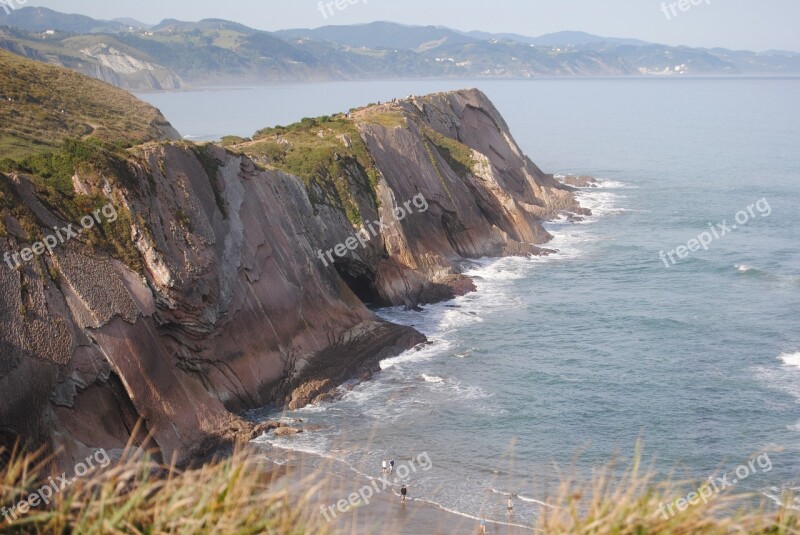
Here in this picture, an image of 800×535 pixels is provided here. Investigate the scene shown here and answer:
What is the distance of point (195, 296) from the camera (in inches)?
1251

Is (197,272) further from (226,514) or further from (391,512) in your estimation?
(226,514)

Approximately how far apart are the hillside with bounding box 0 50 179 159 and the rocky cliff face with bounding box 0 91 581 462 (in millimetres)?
11431

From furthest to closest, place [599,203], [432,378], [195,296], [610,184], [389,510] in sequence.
A: [610,184] < [599,203] < [432,378] < [195,296] < [389,510]

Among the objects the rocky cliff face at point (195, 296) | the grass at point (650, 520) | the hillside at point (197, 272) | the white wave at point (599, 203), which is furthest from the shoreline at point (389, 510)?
the white wave at point (599, 203)

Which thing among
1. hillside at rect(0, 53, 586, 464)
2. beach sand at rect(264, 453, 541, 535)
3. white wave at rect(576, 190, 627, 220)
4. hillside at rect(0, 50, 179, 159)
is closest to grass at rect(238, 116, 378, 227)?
hillside at rect(0, 53, 586, 464)

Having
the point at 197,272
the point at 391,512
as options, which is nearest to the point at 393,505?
the point at 391,512

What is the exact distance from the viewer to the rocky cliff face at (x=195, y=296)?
25812 mm

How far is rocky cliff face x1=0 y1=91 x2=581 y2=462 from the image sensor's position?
25.8 metres

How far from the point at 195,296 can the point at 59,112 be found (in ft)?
93.6

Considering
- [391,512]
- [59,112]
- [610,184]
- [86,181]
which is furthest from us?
[610,184]

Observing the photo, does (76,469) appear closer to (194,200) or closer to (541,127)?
(194,200)

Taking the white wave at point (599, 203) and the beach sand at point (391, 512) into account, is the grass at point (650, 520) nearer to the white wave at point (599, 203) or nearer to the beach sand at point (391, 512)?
the beach sand at point (391, 512)

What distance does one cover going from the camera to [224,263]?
34312mm

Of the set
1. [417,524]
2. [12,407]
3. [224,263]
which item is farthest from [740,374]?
[12,407]
